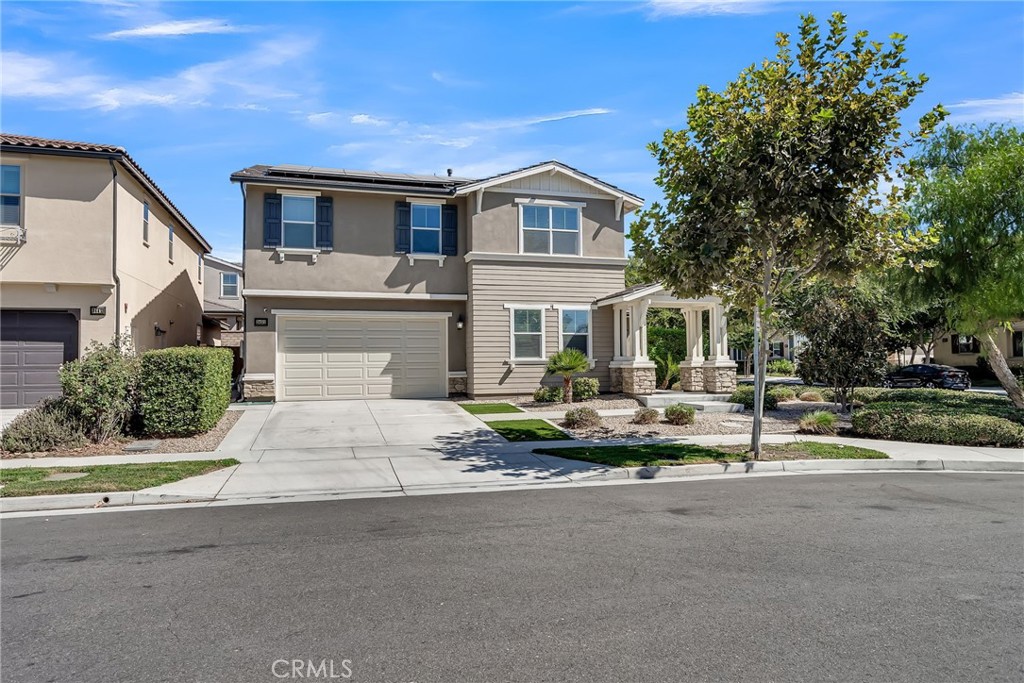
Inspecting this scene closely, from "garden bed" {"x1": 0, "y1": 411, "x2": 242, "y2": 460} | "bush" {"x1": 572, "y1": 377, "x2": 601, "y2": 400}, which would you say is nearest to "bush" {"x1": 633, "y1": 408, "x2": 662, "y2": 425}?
"bush" {"x1": 572, "y1": 377, "x2": 601, "y2": 400}

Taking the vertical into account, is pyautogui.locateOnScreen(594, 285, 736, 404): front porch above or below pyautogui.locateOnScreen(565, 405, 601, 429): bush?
above

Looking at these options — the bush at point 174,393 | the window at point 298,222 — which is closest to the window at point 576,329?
the window at point 298,222

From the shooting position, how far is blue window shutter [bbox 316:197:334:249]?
64.5 feet

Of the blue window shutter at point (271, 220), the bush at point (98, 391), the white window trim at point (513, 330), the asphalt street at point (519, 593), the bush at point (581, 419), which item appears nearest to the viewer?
the asphalt street at point (519, 593)

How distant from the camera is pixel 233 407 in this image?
1812cm

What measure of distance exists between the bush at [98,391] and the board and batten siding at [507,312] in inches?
387

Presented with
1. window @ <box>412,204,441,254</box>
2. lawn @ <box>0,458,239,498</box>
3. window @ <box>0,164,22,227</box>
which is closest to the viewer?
lawn @ <box>0,458,239,498</box>

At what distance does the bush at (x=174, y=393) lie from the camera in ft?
41.5

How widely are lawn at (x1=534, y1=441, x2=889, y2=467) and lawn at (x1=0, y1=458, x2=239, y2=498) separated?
18.8 feet

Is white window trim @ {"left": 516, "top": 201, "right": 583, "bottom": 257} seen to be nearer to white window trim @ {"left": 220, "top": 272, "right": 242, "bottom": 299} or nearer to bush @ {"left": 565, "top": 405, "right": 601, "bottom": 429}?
bush @ {"left": 565, "top": 405, "right": 601, "bottom": 429}

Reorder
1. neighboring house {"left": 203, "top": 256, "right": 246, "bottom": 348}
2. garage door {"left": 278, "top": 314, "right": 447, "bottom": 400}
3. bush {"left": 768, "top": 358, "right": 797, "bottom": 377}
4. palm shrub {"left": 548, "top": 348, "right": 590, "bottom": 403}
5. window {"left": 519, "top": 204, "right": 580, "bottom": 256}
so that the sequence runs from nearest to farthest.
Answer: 1. palm shrub {"left": 548, "top": 348, "right": 590, "bottom": 403}
2. garage door {"left": 278, "top": 314, "right": 447, "bottom": 400}
3. window {"left": 519, "top": 204, "right": 580, "bottom": 256}
4. neighboring house {"left": 203, "top": 256, "right": 246, "bottom": 348}
5. bush {"left": 768, "top": 358, "right": 797, "bottom": 377}

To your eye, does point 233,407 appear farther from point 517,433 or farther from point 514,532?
point 514,532

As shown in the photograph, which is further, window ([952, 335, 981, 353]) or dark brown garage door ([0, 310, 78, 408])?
window ([952, 335, 981, 353])

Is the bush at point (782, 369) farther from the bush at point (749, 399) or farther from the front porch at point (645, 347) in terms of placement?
the bush at point (749, 399)
